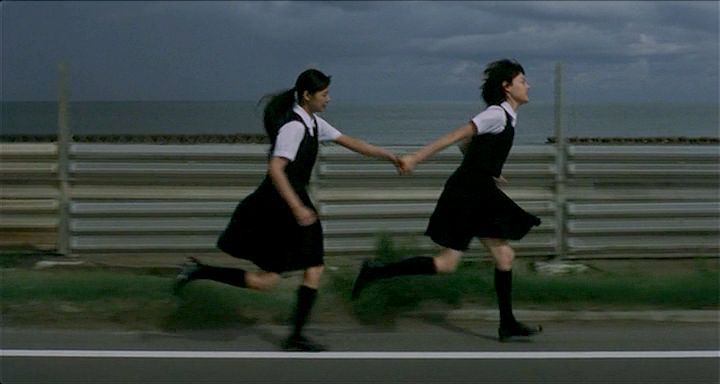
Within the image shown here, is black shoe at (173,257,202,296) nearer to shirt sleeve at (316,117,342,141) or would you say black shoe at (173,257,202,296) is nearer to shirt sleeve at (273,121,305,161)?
shirt sleeve at (273,121,305,161)

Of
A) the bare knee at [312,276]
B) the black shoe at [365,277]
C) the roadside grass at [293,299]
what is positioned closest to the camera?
the bare knee at [312,276]

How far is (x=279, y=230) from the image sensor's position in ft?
20.6

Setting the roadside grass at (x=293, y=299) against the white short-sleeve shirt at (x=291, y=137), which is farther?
the roadside grass at (x=293, y=299)

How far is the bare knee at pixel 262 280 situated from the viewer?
635cm

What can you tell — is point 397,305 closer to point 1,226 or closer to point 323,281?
point 323,281

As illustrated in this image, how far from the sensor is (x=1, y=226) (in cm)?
1013

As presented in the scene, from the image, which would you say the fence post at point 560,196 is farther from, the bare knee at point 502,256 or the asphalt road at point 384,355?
the bare knee at point 502,256

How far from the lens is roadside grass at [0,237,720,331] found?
7168 mm

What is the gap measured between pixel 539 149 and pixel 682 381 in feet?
13.8

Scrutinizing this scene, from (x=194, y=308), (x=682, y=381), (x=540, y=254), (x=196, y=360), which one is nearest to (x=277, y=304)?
(x=194, y=308)

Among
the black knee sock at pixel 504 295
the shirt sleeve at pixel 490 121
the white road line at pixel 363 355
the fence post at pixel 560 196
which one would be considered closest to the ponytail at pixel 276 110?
the shirt sleeve at pixel 490 121

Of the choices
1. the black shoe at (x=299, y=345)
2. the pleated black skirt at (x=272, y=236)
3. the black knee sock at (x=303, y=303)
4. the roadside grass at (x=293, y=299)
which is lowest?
the black shoe at (x=299, y=345)

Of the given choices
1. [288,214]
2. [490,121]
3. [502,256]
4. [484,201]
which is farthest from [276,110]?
[502,256]

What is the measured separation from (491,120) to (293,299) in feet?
6.77
